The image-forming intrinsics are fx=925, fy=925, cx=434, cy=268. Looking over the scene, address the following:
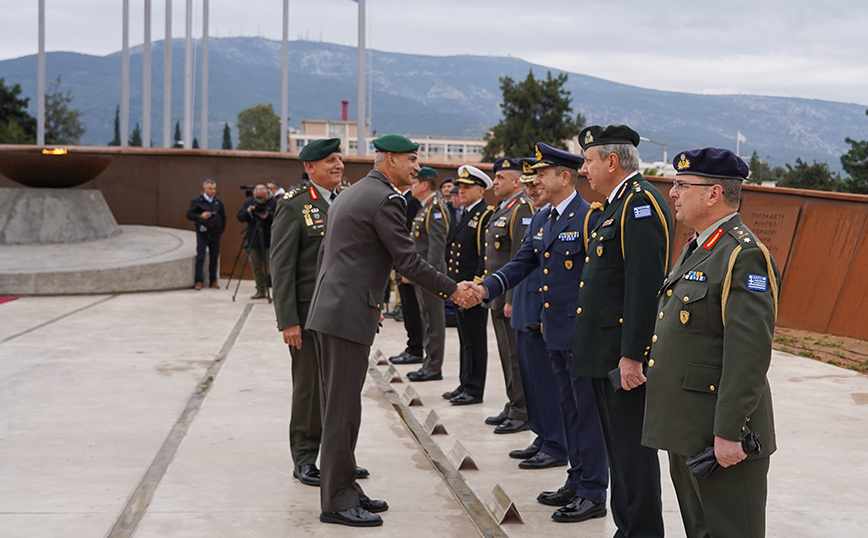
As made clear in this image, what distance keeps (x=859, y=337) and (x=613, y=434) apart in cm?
763

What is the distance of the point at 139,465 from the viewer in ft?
17.9

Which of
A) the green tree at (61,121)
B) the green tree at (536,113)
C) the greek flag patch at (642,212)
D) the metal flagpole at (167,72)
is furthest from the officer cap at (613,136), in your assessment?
the green tree at (61,121)

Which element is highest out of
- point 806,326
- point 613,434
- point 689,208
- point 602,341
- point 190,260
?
point 689,208

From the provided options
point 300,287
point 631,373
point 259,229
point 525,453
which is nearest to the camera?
point 631,373

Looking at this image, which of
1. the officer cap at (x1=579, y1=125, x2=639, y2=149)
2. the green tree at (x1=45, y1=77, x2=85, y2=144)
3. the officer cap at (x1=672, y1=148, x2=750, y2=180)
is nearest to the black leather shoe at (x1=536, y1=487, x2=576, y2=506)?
the officer cap at (x1=579, y1=125, x2=639, y2=149)

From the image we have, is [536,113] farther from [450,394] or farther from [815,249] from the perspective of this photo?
[450,394]

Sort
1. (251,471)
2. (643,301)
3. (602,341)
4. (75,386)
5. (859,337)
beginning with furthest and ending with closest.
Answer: (859,337) < (75,386) < (251,471) < (602,341) < (643,301)

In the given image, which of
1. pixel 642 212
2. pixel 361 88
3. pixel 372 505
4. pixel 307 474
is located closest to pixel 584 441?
pixel 372 505

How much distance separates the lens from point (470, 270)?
791cm

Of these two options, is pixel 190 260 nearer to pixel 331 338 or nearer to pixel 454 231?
pixel 454 231

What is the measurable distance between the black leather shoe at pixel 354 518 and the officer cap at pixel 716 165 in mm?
2342

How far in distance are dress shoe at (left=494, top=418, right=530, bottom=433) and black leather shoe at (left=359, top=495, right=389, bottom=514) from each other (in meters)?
1.89

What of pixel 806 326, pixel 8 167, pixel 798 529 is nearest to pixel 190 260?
pixel 8 167

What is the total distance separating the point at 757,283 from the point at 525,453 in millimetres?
3116
